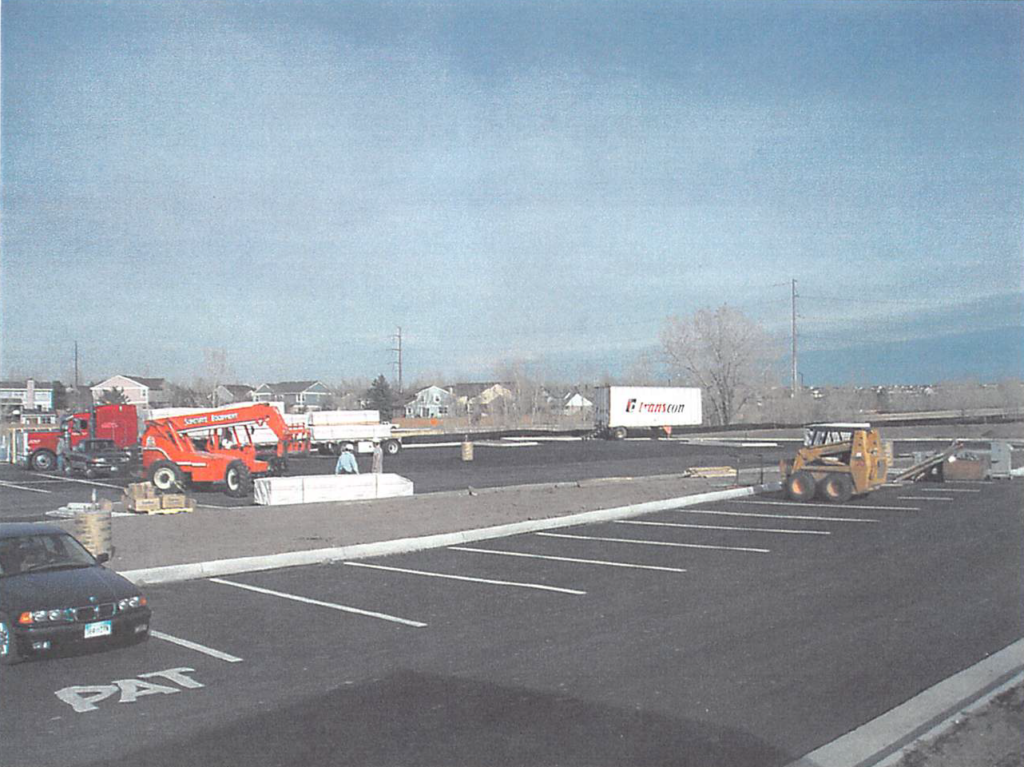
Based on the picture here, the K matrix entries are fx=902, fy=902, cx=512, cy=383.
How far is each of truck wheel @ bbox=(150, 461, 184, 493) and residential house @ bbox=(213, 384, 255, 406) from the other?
6289 cm

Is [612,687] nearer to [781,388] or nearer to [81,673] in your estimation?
[81,673]

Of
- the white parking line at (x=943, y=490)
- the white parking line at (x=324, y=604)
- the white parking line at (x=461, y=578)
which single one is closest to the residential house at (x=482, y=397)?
the white parking line at (x=943, y=490)

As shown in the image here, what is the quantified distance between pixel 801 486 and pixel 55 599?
18385mm

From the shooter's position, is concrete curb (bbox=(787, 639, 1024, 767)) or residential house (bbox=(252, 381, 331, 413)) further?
residential house (bbox=(252, 381, 331, 413))

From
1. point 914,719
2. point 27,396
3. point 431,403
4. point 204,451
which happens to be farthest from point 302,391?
point 914,719

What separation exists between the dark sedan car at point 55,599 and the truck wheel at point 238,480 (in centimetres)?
1630

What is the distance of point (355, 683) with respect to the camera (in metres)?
7.78

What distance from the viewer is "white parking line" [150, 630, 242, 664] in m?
8.66

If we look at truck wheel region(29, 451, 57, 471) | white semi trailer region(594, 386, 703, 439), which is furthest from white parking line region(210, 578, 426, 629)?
white semi trailer region(594, 386, 703, 439)

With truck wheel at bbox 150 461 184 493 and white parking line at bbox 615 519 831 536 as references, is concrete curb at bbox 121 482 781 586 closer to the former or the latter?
white parking line at bbox 615 519 831 536

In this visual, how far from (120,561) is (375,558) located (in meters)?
3.95

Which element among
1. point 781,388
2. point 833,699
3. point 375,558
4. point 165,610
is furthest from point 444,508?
point 781,388

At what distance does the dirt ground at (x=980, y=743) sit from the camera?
229 inches

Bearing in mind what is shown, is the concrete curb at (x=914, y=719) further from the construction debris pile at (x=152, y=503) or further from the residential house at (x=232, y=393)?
the residential house at (x=232, y=393)
